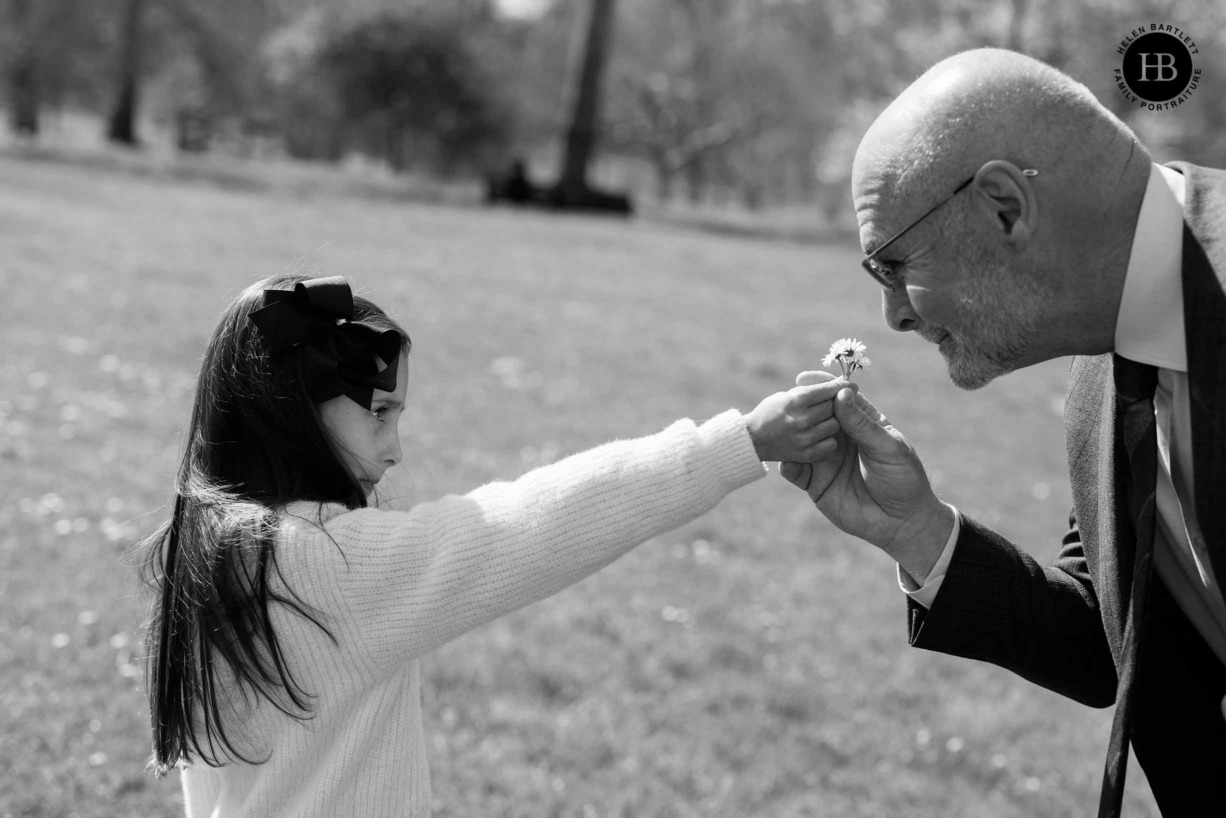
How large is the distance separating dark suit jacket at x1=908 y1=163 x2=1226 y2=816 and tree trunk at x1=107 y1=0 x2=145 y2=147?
31.8 metres

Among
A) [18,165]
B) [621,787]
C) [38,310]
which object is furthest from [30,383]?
[18,165]

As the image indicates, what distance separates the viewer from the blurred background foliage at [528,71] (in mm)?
32156

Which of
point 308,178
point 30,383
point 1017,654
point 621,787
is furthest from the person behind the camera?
point 308,178

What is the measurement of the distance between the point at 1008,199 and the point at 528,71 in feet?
164

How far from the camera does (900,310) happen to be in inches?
107

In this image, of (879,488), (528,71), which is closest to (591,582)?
(879,488)

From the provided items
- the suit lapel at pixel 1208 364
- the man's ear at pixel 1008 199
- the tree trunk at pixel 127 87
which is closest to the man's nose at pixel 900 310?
the man's ear at pixel 1008 199

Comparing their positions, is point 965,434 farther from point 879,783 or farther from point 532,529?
point 532,529

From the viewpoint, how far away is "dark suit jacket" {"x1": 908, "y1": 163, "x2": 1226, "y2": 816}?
7.12 ft

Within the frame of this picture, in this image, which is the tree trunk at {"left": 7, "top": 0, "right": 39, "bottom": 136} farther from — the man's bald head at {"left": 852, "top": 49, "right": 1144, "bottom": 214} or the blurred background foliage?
the man's bald head at {"left": 852, "top": 49, "right": 1144, "bottom": 214}

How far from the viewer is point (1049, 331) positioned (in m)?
2.49

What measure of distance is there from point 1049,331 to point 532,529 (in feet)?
3.59

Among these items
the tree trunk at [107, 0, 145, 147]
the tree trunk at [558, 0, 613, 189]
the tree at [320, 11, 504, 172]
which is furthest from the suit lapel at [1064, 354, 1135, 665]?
the tree trunk at [107, 0, 145, 147]

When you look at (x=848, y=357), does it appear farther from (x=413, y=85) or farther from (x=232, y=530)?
(x=413, y=85)
